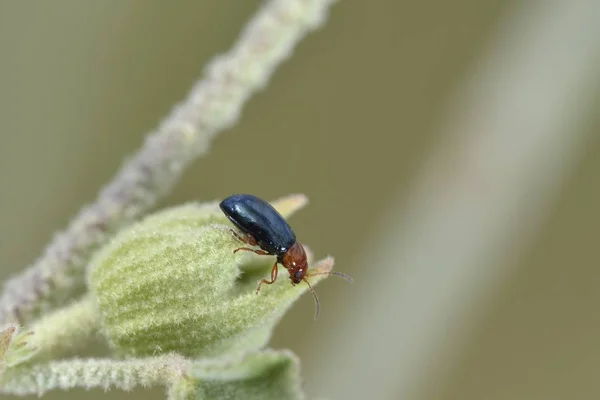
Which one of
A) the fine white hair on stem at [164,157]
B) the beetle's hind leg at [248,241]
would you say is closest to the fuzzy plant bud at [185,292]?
the beetle's hind leg at [248,241]

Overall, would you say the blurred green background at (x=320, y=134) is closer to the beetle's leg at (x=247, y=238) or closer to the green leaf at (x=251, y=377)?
the beetle's leg at (x=247, y=238)

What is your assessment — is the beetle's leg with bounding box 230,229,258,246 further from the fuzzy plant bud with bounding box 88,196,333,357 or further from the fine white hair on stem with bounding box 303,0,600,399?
the fine white hair on stem with bounding box 303,0,600,399

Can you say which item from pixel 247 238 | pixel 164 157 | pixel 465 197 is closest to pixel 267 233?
pixel 247 238

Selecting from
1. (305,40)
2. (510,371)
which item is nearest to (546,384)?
(510,371)

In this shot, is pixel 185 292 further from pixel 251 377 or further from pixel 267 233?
pixel 267 233

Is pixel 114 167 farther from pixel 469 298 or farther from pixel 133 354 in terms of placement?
pixel 133 354

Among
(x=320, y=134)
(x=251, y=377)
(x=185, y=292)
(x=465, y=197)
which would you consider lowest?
(x=251, y=377)
